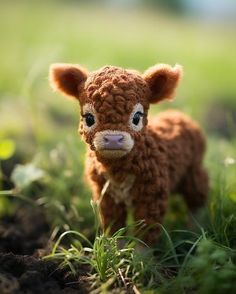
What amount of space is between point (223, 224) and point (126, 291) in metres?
0.54

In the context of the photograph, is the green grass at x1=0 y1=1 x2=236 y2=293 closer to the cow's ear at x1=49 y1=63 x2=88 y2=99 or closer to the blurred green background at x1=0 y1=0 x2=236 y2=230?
the blurred green background at x1=0 y1=0 x2=236 y2=230

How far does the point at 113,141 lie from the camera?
2090 millimetres

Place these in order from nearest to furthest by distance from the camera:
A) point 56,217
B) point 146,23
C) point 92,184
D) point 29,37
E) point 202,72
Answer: point 92,184
point 56,217
point 202,72
point 29,37
point 146,23

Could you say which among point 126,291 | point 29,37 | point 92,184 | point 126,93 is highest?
point 29,37

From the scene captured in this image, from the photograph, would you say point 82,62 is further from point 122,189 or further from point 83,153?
point 122,189

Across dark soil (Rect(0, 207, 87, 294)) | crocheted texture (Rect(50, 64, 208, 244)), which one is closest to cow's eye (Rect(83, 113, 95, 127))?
crocheted texture (Rect(50, 64, 208, 244))

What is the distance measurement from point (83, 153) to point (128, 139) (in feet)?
3.89

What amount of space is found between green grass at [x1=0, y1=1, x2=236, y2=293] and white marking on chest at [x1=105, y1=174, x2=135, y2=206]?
14 cm

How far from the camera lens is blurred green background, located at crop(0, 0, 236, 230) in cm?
326

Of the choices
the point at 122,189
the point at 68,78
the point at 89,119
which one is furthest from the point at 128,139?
the point at 68,78

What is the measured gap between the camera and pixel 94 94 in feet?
7.11

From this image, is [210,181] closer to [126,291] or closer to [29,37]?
[126,291]

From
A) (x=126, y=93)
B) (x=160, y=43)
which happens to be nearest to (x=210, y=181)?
(x=126, y=93)

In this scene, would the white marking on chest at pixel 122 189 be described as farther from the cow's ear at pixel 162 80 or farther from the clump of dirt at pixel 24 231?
the clump of dirt at pixel 24 231
